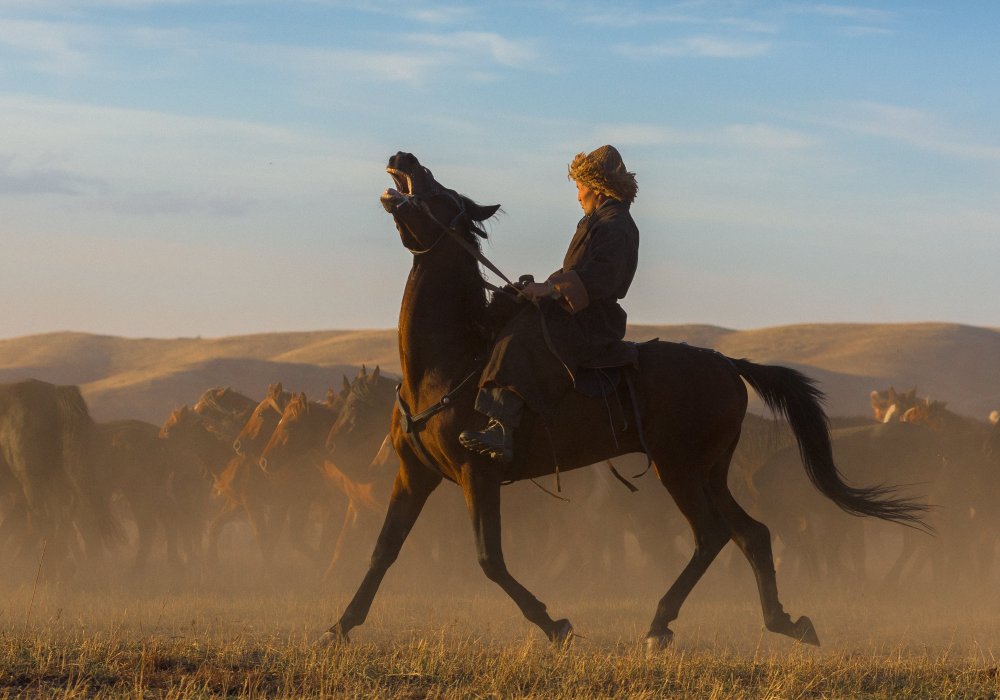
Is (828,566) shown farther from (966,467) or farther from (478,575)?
(478,575)

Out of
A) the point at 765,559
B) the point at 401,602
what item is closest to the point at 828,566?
the point at 401,602

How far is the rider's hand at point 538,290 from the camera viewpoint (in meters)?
8.20

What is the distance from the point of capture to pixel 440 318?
27.9ft

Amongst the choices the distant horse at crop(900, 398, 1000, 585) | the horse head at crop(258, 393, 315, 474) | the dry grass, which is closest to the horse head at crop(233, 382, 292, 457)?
the horse head at crop(258, 393, 315, 474)

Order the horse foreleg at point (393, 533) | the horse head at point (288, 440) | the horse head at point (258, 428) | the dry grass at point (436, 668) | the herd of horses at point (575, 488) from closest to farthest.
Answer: the dry grass at point (436, 668)
the horse foreleg at point (393, 533)
the herd of horses at point (575, 488)
the horse head at point (288, 440)
the horse head at point (258, 428)

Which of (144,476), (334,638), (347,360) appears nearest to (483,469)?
(334,638)

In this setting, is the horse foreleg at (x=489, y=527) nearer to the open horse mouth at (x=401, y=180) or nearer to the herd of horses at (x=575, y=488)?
the open horse mouth at (x=401, y=180)

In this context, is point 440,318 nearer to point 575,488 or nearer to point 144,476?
point 575,488

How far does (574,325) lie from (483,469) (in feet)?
3.44

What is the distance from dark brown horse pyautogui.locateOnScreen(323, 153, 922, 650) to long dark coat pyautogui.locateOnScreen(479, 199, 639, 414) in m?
0.23

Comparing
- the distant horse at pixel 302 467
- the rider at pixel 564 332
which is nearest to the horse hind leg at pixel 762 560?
the rider at pixel 564 332

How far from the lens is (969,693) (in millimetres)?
6871

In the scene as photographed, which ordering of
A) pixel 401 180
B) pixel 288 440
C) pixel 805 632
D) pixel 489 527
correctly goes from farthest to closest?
1. pixel 288 440
2. pixel 805 632
3. pixel 401 180
4. pixel 489 527

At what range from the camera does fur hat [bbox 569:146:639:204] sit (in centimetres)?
873
